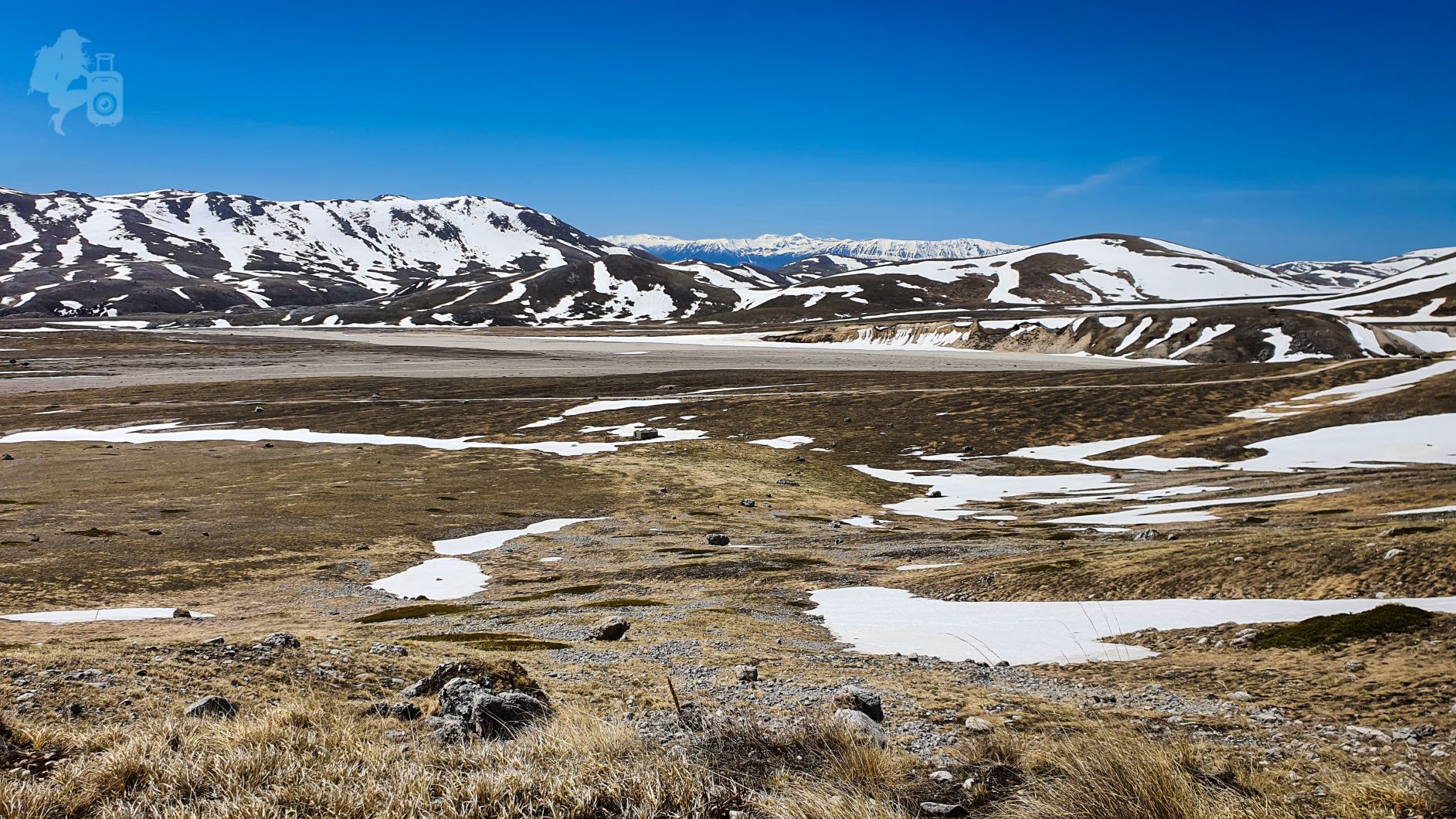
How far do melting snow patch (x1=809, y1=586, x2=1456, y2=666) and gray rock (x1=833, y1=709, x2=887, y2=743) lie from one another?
8551 mm

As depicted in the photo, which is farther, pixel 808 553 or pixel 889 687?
pixel 808 553

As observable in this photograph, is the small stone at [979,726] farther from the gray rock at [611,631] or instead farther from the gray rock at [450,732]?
the gray rock at [611,631]

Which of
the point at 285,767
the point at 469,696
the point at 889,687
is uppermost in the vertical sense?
the point at 285,767

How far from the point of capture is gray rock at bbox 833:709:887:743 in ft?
29.6

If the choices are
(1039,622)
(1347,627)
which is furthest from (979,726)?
(1039,622)

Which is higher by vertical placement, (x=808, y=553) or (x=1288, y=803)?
(x=1288, y=803)

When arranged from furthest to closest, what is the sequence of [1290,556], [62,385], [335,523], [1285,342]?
[1285,342], [62,385], [335,523], [1290,556]

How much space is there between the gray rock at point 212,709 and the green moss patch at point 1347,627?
17270 mm

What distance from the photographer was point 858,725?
373 inches

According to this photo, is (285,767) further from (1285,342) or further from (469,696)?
(1285,342)

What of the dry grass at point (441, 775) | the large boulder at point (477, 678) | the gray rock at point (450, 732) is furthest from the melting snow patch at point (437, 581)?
the dry grass at point (441, 775)

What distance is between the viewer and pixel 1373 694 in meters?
12.1

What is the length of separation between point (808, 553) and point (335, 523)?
1014 inches

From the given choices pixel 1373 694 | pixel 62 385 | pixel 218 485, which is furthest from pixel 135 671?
pixel 62 385
